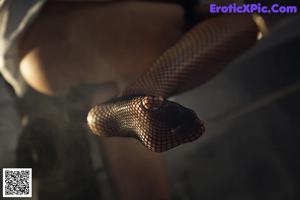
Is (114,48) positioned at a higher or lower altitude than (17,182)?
higher

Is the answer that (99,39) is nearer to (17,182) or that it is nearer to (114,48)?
(114,48)

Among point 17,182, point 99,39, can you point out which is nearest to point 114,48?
point 99,39

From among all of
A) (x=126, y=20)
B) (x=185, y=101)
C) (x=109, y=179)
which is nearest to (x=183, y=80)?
(x=185, y=101)

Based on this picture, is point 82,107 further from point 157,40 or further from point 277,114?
point 277,114

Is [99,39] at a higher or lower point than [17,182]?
higher

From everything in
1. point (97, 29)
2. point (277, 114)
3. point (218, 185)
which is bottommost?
point (218, 185)

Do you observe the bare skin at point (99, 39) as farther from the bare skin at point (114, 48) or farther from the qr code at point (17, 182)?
the qr code at point (17, 182)
